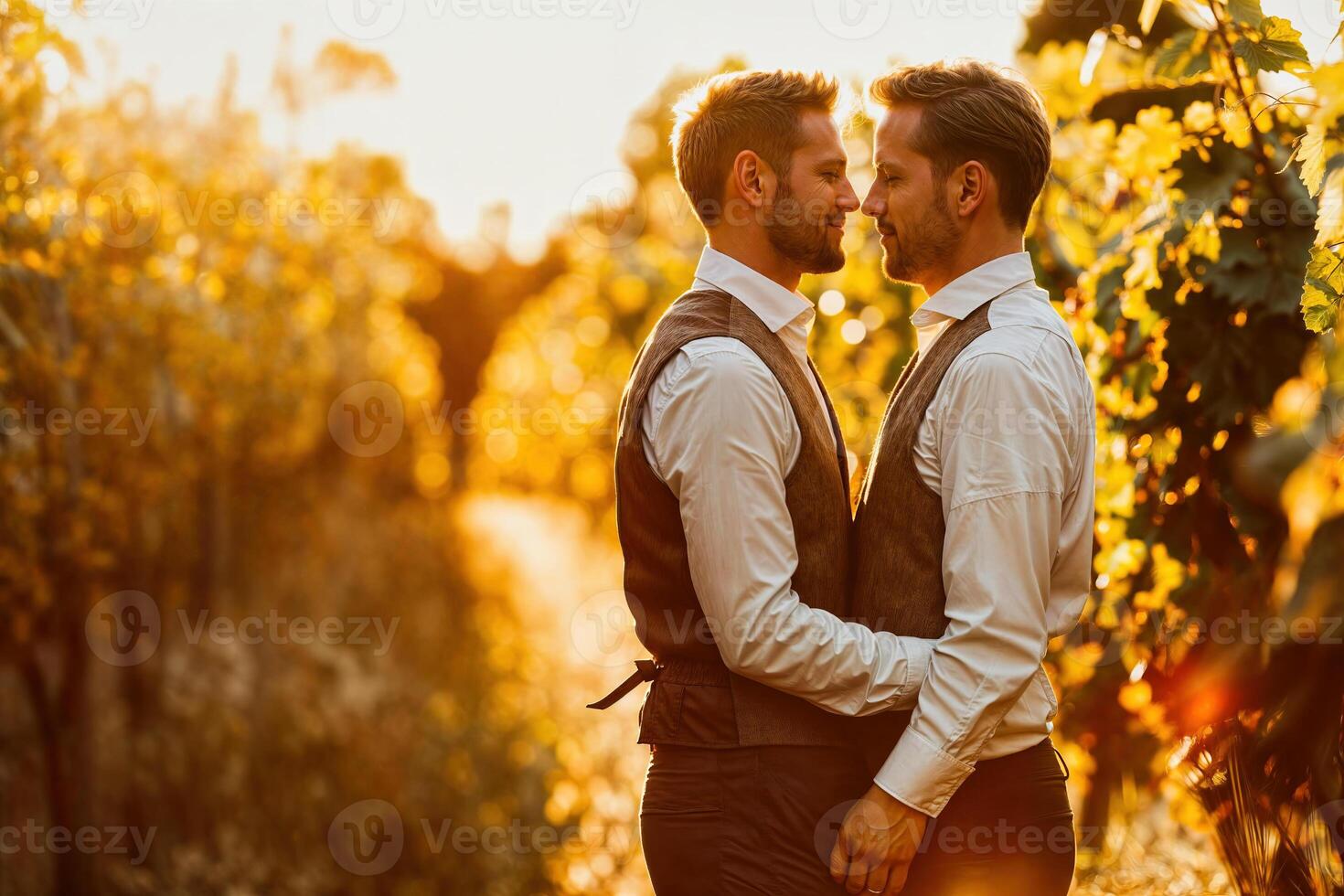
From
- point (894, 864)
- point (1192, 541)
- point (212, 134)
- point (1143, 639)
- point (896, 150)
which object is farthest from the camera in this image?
point (212, 134)

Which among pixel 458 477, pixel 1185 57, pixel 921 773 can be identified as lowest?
pixel 458 477

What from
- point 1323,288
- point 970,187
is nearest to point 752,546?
point 970,187

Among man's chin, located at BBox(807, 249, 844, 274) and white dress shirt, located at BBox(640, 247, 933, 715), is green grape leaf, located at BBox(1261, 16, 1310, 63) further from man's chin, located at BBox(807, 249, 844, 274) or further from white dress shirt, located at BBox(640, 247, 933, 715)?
white dress shirt, located at BBox(640, 247, 933, 715)

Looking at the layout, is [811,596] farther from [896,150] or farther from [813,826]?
[896,150]

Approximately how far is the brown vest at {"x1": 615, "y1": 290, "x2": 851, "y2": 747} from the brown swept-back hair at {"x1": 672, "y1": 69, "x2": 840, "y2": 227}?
0.85 ft

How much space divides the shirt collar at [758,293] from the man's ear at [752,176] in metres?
0.12

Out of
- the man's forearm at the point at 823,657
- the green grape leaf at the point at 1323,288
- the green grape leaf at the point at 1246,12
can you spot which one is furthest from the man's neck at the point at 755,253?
the green grape leaf at the point at 1246,12

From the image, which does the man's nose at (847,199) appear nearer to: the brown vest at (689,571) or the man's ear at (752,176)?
the man's ear at (752,176)

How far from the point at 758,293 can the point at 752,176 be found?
209 mm

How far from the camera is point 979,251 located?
2.32 meters

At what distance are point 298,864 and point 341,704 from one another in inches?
74.1

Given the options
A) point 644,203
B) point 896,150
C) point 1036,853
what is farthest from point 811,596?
point 644,203

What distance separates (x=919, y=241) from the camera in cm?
233

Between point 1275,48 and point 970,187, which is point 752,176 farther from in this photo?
point 1275,48
